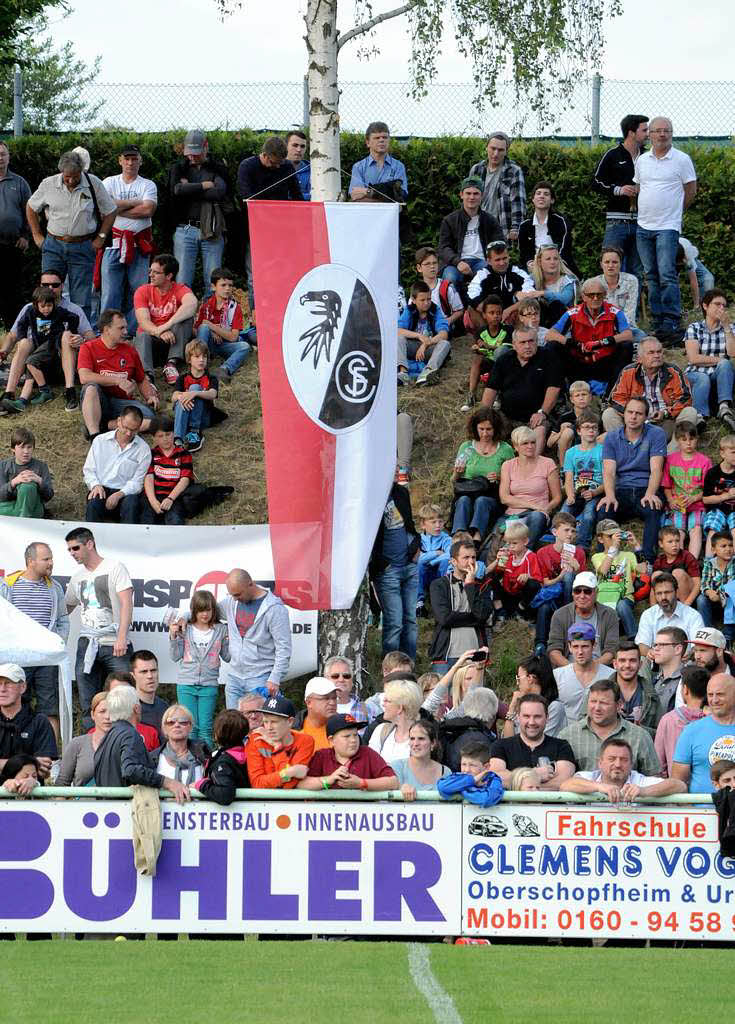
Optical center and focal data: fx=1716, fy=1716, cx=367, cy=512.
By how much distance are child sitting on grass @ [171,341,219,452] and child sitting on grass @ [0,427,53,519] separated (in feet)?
6.23

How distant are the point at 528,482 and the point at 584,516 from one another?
60cm

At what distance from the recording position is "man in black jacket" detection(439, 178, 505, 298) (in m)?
19.0

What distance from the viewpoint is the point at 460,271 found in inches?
749

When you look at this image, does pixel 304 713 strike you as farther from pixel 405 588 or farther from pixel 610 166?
pixel 610 166

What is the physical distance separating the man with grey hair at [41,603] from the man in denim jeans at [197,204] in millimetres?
6281

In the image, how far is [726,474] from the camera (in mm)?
15305

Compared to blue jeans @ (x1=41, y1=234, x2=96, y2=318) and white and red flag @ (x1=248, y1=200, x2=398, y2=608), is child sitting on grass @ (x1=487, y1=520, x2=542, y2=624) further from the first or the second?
blue jeans @ (x1=41, y1=234, x2=96, y2=318)

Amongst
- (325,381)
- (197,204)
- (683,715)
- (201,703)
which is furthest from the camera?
(197,204)

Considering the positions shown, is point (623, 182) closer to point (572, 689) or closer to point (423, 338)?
point (423, 338)

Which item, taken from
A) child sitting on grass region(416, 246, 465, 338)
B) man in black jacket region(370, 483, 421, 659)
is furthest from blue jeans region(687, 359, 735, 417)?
man in black jacket region(370, 483, 421, 659)

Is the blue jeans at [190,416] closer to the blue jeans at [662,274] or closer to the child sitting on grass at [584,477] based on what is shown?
the child sitting on grass at [584,477]

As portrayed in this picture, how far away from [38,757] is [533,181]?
44.2 feet

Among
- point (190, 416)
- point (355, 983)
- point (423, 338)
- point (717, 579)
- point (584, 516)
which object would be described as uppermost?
point (423, 338)

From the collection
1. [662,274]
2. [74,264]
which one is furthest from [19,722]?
[662,274]
